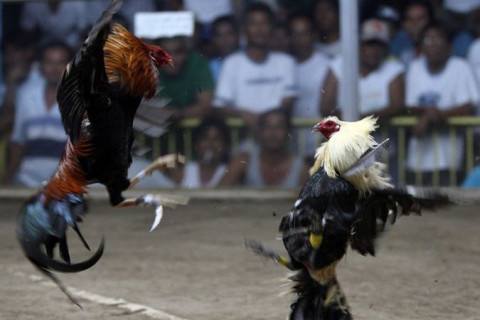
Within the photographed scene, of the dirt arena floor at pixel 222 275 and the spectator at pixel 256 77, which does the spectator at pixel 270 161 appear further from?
the dirt arena floor at pixel 222 275

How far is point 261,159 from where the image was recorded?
1033cm

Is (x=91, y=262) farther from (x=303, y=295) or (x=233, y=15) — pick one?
(x=233, y=15)

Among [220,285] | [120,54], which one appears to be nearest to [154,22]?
[220,285]

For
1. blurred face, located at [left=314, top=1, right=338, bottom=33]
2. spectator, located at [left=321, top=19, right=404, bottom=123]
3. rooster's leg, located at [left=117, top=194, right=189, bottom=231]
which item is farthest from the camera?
blurred face, located at [left=314, top=1, right=338, bottom=33]

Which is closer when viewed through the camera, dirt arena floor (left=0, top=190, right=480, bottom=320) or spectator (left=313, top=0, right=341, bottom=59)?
dirt arena floor (left=0, top=190, right=480, bottom=320)

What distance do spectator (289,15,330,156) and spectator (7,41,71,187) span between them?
2672 mm

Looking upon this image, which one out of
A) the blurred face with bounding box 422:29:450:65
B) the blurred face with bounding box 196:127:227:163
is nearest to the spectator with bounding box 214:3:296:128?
the blurred face with bounding box 196:127:227:163

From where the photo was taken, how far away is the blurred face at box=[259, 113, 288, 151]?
10258mm

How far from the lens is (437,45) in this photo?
984 centimetres

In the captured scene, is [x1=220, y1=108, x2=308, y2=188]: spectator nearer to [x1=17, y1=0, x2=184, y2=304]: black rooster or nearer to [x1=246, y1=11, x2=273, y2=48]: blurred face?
[x1=246, y1=11, x2=273, y2=48]: blurred face

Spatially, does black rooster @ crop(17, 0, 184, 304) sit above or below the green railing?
above

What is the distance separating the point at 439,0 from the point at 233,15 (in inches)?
87.6

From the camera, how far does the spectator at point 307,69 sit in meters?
10.1

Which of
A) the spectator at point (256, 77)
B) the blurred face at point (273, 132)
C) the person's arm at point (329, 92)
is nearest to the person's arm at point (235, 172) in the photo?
the blurred face at point (273, 132)
